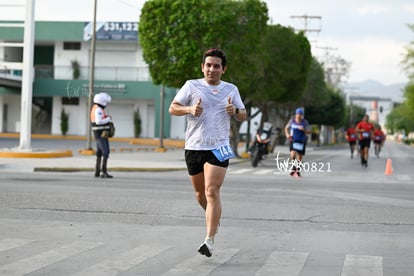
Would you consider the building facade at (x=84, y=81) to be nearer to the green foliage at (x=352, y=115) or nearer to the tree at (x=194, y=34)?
the tree at (x=194, y=34)

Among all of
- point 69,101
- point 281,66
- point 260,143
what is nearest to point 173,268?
point 260,143

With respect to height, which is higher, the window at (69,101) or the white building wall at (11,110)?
the window at (69,101)

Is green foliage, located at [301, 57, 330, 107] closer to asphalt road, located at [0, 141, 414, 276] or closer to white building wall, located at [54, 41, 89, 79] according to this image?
white building wall, located at [54, 41, 89, 79]

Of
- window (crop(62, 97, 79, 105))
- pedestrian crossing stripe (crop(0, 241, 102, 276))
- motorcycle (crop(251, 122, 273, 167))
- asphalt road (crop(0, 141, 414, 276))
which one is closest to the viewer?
pedestrian crossing stripe (crop(0, 241, 102, 276))

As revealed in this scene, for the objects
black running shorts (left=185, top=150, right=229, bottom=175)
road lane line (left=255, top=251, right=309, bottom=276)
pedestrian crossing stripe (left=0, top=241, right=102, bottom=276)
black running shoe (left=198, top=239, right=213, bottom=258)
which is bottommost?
pedestrian crossing stripe (left=0, top=241, right=102, bottom=276)

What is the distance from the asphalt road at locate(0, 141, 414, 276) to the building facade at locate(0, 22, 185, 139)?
1430 inches

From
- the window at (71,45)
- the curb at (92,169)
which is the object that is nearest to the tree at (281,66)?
the curb at (92,169)

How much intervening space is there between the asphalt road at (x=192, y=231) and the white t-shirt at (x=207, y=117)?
3.64 ft

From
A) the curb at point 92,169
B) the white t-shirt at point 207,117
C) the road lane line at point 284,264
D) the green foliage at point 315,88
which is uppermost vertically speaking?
the green foliage at point 315,88

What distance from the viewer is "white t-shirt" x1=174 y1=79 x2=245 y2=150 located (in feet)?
24.9

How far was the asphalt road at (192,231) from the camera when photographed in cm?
704

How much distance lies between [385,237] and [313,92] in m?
50.5

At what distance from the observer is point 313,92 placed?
194 feet

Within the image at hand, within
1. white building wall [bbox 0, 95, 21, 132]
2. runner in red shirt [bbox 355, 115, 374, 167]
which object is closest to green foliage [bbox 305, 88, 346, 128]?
white building wall [bbox 0, 95, 21, 132]
